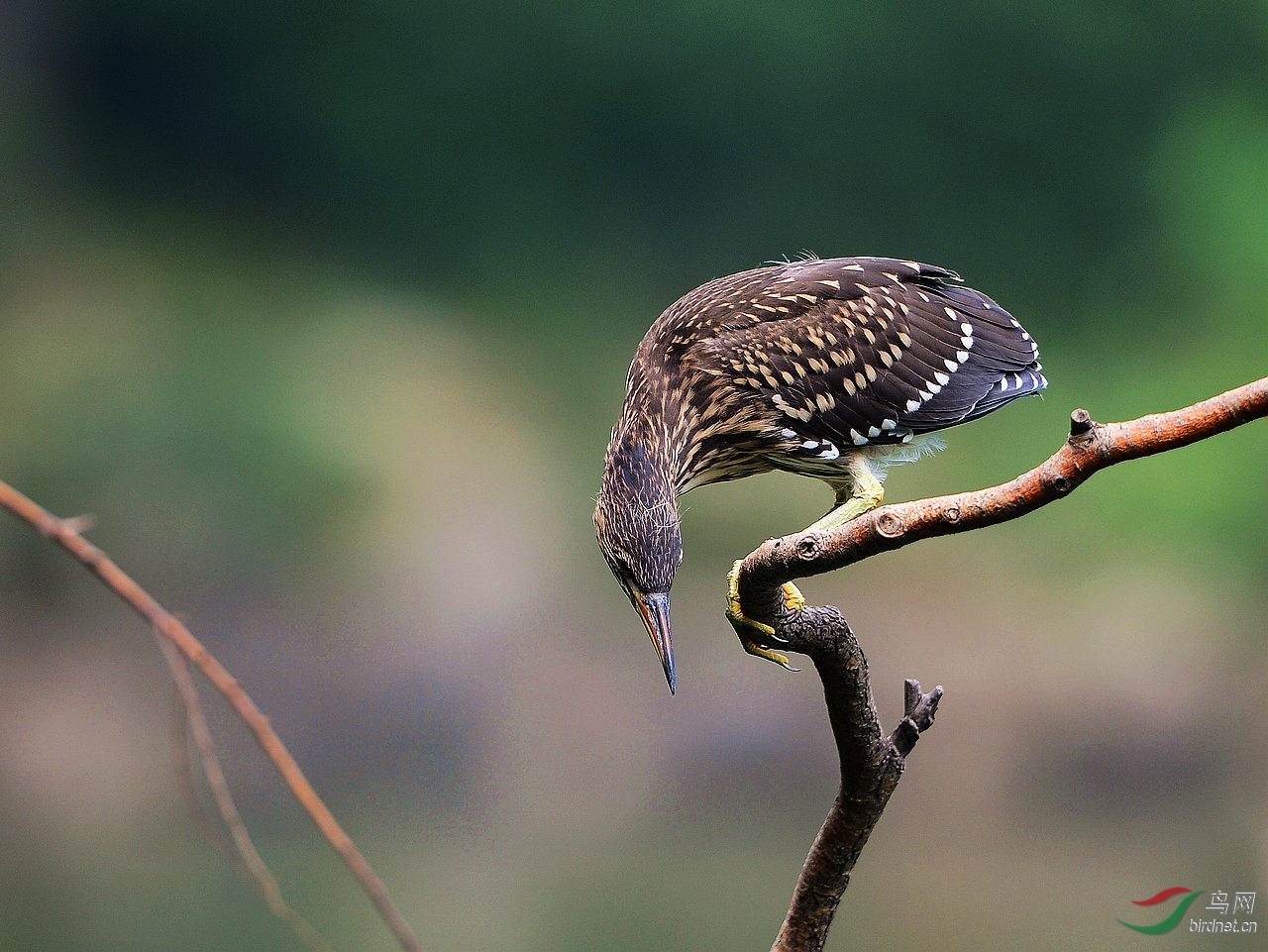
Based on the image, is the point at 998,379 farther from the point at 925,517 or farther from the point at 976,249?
the point at 976,249

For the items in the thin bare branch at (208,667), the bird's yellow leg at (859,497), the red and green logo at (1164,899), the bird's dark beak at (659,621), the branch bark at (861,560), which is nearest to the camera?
the thin bare branch at (208,667)

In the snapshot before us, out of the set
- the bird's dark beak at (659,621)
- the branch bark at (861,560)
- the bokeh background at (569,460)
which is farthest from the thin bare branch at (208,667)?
the bokeh background at (569,460)

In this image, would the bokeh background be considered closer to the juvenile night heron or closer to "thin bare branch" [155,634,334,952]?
the juvenile night heron

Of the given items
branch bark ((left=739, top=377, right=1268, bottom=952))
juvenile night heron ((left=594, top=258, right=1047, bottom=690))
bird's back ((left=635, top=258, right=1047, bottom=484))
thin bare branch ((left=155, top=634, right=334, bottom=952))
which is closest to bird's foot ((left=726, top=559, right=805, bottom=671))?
branch bark ((left=739, top=377, right=1268, bottom=952))

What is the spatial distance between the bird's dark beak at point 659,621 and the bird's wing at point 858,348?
49 centimetres

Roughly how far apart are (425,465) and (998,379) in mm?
5828

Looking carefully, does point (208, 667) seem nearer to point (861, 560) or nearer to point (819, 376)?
point (861, 560)

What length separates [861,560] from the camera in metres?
1.76

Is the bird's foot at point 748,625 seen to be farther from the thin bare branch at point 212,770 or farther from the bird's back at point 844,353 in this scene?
the thin bare branch at point 212,770

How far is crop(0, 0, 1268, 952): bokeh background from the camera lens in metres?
6.69

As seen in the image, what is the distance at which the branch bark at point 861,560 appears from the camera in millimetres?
1447

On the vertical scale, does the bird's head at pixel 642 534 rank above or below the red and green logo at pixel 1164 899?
above

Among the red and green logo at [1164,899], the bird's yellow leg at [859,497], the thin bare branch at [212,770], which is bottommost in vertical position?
the red and green logo at [1164,899]

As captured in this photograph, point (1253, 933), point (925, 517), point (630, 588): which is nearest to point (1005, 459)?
point (1253, 933)
